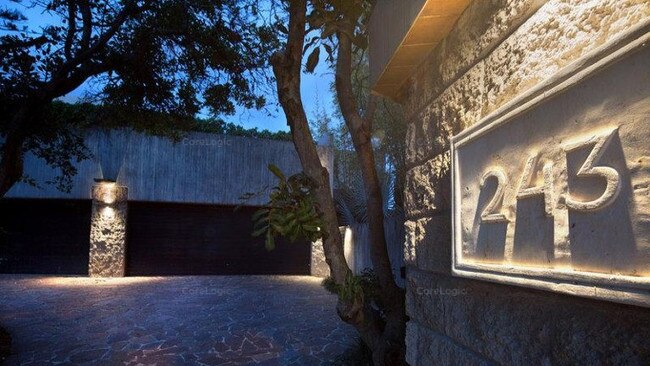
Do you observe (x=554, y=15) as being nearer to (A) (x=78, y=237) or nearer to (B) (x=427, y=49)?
(B) (x=427, y=49)

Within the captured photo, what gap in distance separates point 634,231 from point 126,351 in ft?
21.1

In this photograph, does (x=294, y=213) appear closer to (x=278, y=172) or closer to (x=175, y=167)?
(x=278, y=172)

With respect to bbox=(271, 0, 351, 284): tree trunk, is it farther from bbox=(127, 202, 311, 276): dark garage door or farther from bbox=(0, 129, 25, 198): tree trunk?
bbox=(127, 202, 311, 276): dark garage door

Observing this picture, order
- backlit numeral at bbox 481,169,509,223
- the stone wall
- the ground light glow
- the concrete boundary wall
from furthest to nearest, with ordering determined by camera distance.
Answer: the concrete boundary wall
the ground light glow
backlit numeral at bbox 481,169,509,223
the stone wall

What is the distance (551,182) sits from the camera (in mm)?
1205

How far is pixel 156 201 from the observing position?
12203mm

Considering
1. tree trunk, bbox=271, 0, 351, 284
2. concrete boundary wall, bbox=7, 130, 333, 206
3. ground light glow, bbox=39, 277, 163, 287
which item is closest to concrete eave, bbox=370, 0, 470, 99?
tree trunk, bbox=271, 0, 351, 284

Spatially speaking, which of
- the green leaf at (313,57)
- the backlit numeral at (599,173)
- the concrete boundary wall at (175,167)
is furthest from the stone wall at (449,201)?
the concrete boundary wall at (175,167)

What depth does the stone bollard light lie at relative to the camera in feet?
38.7

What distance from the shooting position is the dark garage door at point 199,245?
12.6 metres

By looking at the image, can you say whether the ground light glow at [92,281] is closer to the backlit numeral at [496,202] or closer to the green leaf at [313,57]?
the green leaf at [313,57]

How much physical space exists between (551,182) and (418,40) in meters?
1.31

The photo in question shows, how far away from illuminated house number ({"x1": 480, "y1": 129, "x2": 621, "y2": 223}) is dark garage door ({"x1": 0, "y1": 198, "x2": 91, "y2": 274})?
1410cm

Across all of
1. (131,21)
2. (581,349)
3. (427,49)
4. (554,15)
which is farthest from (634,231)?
(131,21)
